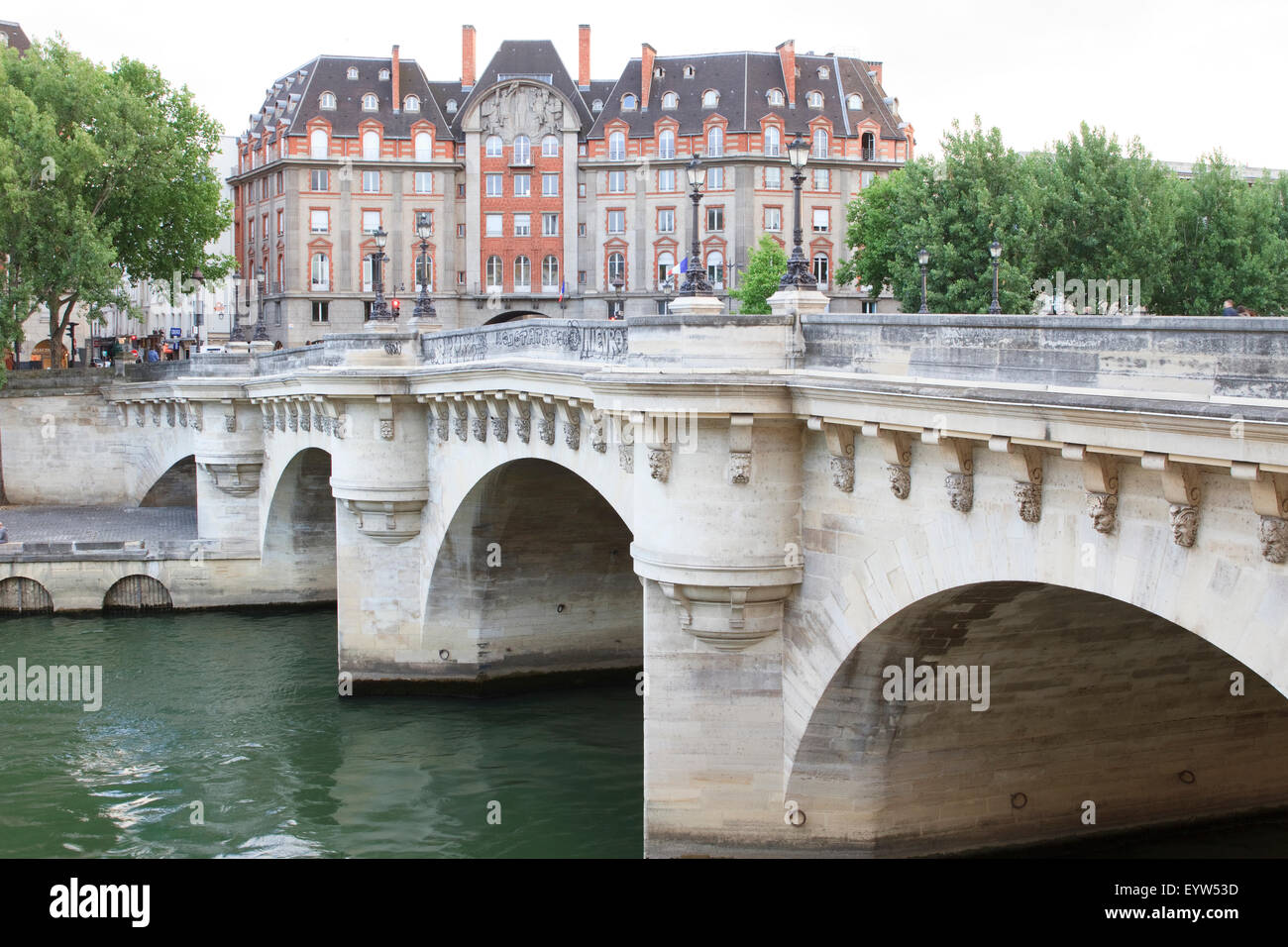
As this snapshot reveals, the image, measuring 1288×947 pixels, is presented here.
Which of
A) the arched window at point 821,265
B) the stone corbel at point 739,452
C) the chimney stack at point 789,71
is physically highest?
the chimney stack at point 789,71

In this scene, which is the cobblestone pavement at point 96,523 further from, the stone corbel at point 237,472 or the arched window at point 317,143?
the arched window at point 317,143

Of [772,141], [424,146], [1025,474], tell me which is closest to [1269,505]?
[1025,474]

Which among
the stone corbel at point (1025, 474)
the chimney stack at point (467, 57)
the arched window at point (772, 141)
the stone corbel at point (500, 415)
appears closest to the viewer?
the stone corbel at point (1025, 474)

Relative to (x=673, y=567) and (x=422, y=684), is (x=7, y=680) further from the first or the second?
(x=673, y=567)

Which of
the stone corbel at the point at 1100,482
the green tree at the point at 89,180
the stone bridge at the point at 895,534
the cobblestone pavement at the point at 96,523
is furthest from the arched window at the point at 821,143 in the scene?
the stone corbel at the point at 1100,482

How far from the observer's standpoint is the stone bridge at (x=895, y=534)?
1202 cm

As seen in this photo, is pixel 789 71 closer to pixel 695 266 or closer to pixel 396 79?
pixel 396 79

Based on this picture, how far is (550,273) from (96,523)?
37884 mm

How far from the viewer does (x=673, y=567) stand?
1861 centimetres

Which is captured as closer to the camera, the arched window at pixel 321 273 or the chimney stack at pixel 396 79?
the arched window at pixel 321 273

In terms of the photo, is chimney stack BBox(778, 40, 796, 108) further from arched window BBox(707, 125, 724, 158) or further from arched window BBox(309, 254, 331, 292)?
arched window BBox(309, 254, 331, 292)

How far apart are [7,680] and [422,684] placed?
960cm

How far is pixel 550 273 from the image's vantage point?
3361 inches

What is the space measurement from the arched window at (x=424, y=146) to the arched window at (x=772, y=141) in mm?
17779
